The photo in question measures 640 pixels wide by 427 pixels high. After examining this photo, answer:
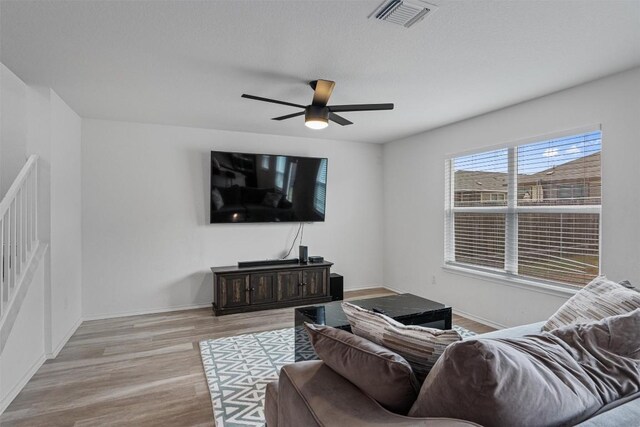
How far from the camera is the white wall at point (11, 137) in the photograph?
2.98 metres

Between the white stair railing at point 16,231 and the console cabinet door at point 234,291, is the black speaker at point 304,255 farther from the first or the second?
the white stair railing at point 16,231

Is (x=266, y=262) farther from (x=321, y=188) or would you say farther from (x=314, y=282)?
(x=321, y=188)

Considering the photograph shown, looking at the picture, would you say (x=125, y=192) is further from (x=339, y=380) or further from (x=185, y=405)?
(x=339, y=380)

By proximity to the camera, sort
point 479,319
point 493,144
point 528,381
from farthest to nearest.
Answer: point 479,319 < point 493,144 < point 528,381

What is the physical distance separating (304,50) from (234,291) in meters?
3.05

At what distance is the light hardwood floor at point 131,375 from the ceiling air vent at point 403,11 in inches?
106

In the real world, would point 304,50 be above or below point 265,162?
above

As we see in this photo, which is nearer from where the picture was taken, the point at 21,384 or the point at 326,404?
the point at 326,404

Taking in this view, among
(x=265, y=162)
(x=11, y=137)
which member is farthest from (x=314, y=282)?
(x=11, y=137)

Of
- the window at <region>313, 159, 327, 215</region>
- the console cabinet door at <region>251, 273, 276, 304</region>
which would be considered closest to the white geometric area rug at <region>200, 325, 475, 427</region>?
the console cabinet door at <region>251, 273, 276, 304</region>

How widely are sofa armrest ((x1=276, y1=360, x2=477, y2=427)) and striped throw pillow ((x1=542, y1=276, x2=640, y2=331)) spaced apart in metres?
1.37

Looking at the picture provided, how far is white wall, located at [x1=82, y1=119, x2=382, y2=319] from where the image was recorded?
13.9 feet

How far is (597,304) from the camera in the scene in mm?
1808

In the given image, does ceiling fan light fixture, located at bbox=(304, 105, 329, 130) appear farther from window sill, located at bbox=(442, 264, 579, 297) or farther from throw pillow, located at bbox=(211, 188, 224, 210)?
window sill, located at bbox=(442, 264, 579, 297)
